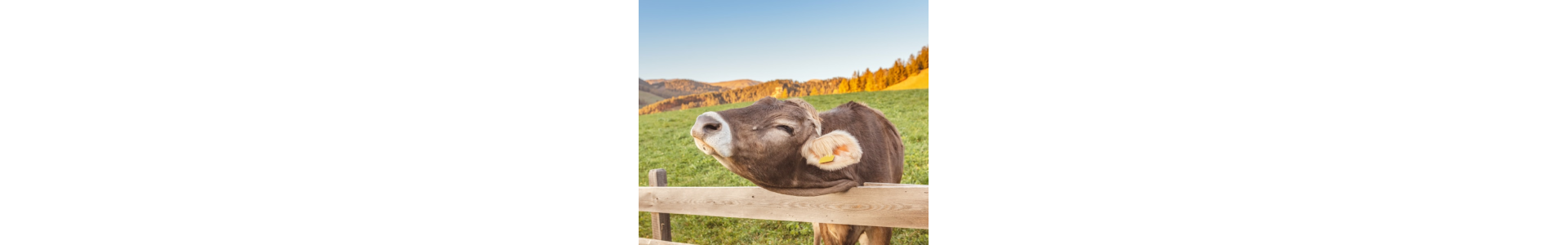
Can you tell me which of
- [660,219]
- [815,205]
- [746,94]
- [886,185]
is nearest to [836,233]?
[815,205]

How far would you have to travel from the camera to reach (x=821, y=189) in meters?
2.36

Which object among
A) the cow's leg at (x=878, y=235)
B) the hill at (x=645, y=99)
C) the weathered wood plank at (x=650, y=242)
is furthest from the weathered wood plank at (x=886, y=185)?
the hill at (x=645, y=99)

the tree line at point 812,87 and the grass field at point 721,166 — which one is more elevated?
the tree line at point 812,87

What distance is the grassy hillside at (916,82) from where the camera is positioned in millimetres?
2270

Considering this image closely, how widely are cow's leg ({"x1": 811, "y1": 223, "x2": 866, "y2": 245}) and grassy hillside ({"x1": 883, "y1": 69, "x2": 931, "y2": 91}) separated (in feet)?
1.37

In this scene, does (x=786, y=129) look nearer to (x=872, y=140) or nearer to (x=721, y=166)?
(x=872, y=140)

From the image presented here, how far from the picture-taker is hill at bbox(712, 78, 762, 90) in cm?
278

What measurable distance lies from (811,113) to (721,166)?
1.67ft

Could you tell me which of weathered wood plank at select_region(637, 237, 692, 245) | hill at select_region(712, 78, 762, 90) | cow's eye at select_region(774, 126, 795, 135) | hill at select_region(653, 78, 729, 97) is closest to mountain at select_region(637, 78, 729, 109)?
hill at select_region(653, 78, 729, 97)

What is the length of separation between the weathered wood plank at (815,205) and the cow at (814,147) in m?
0.04

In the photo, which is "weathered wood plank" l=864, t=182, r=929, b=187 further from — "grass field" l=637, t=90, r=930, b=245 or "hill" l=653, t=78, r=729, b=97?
"hill" l=653, t=78, r=729, b=97

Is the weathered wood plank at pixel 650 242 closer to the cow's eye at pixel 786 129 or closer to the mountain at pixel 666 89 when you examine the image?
the mountain at pixel 666 89
